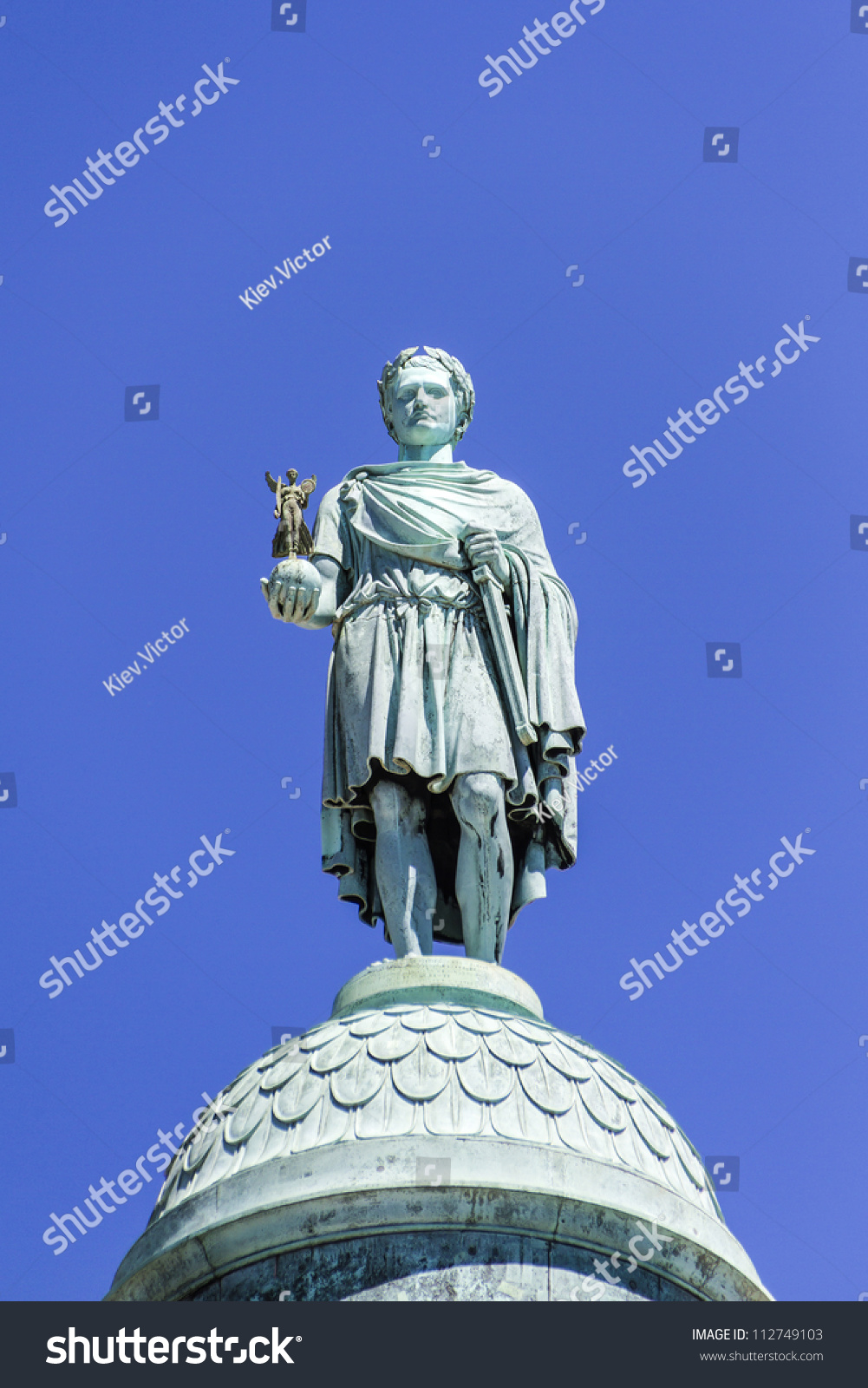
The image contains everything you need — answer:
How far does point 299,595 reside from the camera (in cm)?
1221

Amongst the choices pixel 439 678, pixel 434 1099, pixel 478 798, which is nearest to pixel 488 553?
pixel 439 678

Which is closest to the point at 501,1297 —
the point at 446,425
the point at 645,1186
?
the point at 645,1186

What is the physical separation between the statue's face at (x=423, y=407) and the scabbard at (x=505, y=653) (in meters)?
1.43

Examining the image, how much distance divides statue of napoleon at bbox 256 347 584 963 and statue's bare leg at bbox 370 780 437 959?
10 millimetres

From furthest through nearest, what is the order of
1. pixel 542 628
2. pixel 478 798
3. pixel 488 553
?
pixel 488 553, pixel 542 628, pixel 478 798

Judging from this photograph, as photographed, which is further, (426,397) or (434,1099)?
(426,397)

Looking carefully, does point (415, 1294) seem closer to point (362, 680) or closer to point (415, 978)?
point (415, 978)

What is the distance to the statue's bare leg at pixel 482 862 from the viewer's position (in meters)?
11.4

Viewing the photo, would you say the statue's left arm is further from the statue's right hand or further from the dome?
the dome

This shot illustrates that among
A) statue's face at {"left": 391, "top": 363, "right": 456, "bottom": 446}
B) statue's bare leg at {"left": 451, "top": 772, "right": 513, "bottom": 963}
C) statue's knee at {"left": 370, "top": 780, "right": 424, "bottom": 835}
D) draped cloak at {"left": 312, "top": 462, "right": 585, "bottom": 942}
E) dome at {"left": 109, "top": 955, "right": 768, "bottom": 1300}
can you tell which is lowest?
dome at {"left": 109, "top": 955, "right": 768, "bottom": 1300}

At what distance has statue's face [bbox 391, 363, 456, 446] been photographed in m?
13.2

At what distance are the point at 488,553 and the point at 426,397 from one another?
157 cm

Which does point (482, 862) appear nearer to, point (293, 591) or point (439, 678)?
point (439, 678)

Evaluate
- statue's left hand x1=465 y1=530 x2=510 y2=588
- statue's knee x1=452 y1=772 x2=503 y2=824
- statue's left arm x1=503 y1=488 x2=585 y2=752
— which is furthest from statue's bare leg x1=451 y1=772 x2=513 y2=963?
statue's left hand x1=465 y1=530 x2=510 y2=588
